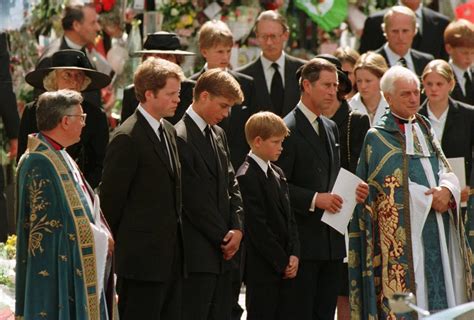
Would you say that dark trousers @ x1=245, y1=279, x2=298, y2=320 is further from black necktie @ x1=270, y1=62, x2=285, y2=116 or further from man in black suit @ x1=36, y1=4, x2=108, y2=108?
man in black suit @ x1=36, y1=4, x2=108, y2=108

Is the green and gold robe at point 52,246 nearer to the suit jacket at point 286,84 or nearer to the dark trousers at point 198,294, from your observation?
the dark trousers at point 198,294

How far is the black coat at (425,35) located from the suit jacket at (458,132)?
2.44 metres

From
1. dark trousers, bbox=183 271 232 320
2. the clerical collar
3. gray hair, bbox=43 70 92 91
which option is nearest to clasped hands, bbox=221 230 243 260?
dark trousers, bbox=183 271 232 320

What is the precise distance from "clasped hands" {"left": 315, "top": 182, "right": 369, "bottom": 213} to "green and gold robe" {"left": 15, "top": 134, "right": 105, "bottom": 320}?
2.38 metres

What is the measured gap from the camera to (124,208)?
28.6 feet

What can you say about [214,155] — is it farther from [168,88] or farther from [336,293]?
[336,293]

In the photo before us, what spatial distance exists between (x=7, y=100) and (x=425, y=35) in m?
4.47

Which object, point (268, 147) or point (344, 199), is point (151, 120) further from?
point (344, 199)

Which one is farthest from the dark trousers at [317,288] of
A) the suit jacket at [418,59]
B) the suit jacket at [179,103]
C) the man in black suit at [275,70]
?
the suit jacket at [418,59]

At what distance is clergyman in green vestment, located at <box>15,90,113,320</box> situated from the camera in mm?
7898

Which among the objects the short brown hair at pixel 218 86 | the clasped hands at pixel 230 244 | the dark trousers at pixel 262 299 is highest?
the short brown hair at pixel 218 86

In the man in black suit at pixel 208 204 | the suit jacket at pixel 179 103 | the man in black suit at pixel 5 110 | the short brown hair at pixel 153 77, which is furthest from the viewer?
the man in black suit at pixel 5 110

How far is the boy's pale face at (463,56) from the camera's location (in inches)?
522

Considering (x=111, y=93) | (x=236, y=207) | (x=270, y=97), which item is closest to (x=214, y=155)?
(x=236, y=207)
